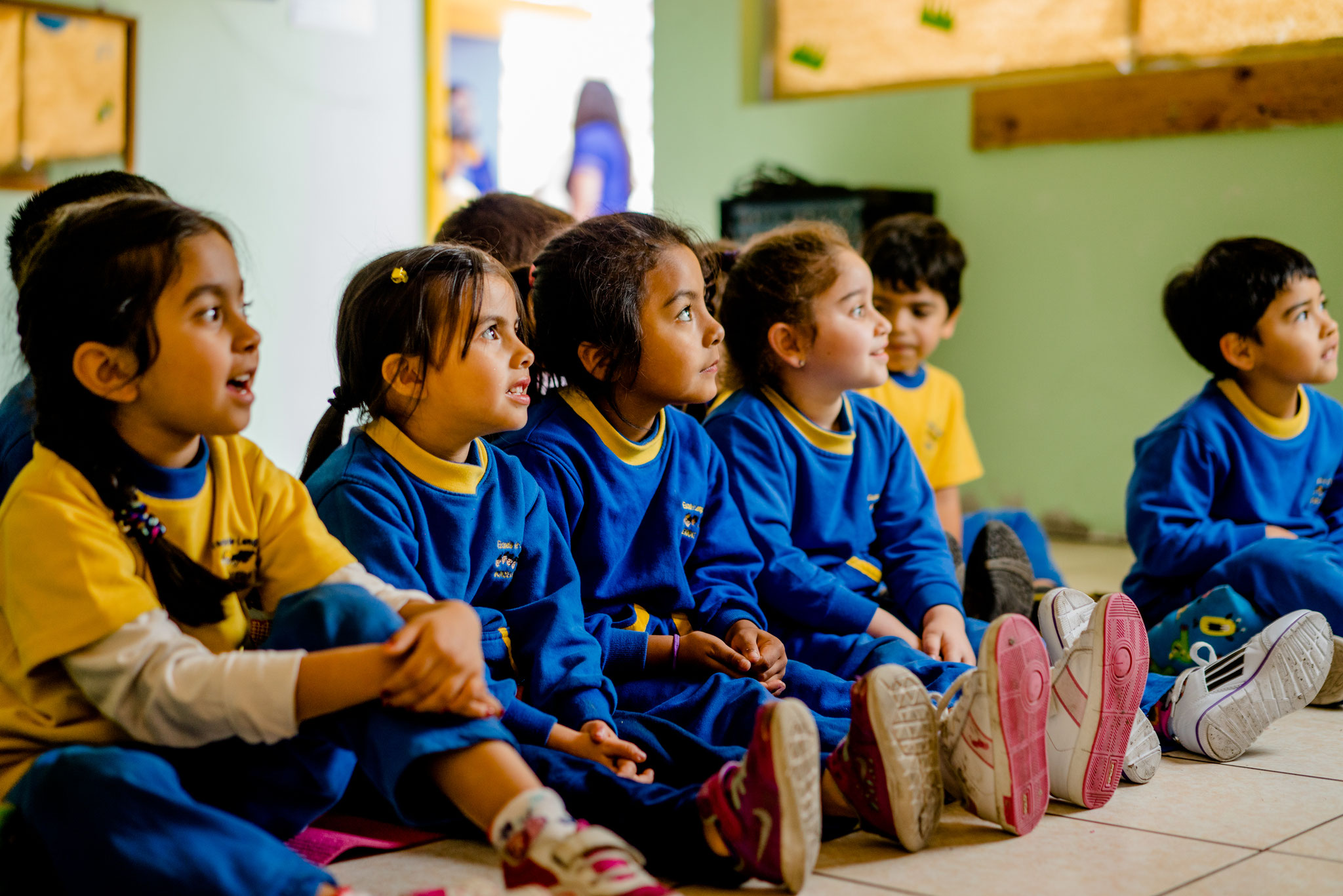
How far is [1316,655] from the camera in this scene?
5.15ft

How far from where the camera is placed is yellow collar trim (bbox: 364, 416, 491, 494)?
137cm

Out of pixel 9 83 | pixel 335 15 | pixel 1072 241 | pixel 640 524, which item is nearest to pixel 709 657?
pixel 640 524

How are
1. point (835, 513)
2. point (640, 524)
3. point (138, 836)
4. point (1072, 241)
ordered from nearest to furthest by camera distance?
1. point (138, 836)
2. point (640, 524)
3. point (835, 513)
4. point (1072, 241)

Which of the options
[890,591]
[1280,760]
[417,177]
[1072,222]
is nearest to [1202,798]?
[1280,760]

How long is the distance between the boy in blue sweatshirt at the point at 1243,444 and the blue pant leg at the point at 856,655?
2.11 ft

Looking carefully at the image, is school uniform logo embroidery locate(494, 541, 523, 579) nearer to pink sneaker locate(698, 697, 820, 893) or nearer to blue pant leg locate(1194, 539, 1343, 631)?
pink sneaker locate(698, 697, 820, 893)

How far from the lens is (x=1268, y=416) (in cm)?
220

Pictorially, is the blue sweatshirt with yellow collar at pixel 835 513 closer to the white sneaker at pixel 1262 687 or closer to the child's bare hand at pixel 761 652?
the child's bare hand at pixel 761 652

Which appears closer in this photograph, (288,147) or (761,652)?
(761,652)

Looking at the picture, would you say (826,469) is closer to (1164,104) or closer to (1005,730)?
(1005,730)

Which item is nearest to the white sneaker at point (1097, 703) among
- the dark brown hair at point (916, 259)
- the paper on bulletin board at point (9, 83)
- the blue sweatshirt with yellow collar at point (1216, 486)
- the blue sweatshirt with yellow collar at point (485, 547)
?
the blue sweatshirt with yellow collar at point (485, 547)

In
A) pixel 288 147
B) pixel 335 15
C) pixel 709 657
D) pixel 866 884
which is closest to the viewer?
pixel 866 884

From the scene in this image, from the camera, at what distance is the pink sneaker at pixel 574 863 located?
0.97 m

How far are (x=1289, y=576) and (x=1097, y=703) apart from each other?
0.77 m
